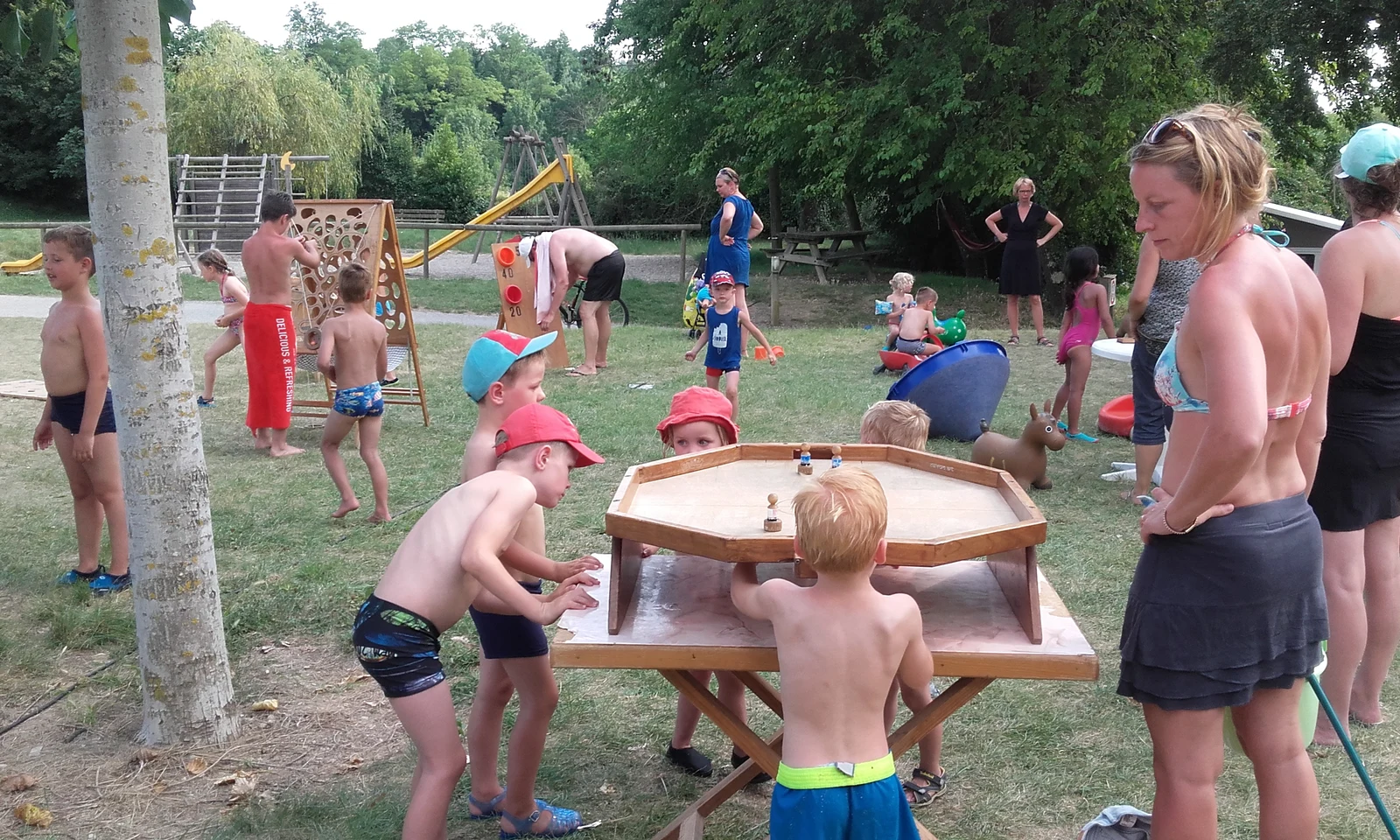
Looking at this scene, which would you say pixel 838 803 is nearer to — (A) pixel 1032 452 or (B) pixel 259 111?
(A) pixel 1032 452

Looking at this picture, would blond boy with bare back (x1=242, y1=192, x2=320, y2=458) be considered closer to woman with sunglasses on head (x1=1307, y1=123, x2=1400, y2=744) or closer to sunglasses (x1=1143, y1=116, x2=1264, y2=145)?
woman with sunglasses on head (x1=1307, y1=123, x2=1400, y2=744)

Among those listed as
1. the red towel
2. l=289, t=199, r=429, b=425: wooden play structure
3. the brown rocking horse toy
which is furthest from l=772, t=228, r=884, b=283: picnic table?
the brown rocking horse toy

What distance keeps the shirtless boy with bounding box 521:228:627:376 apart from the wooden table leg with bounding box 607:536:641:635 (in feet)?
26.4

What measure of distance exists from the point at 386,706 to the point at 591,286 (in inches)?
292

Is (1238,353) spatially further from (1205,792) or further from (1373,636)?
(1373,636)

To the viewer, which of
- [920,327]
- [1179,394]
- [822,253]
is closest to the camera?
[1179,394]

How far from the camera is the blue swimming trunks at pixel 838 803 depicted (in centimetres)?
219

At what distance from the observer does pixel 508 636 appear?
9.44 ft

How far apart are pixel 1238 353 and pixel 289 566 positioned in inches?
179

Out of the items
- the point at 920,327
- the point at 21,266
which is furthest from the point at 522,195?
the point at 920,327

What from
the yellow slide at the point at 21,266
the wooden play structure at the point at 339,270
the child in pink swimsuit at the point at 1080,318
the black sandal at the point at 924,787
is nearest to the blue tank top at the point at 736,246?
the wooden play structure at the point at 339,270

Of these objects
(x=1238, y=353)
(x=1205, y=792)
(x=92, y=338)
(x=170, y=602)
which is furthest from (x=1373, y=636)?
(x=92, y=338)

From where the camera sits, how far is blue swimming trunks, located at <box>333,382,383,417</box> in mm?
6188

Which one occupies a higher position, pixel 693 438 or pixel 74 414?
pixel 693 438
